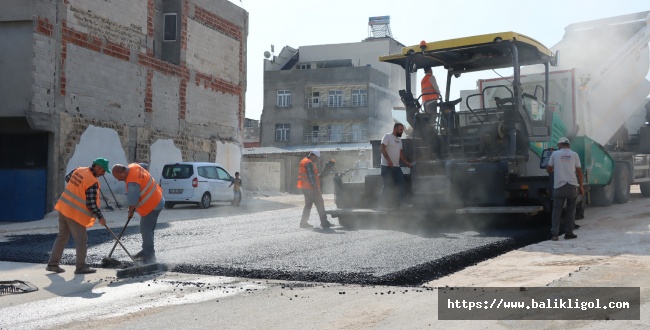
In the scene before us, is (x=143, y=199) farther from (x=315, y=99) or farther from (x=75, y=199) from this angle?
(x=315, y=99)

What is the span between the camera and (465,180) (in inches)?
404

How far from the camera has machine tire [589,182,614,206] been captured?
14148 millimetres

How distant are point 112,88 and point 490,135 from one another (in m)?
13.6

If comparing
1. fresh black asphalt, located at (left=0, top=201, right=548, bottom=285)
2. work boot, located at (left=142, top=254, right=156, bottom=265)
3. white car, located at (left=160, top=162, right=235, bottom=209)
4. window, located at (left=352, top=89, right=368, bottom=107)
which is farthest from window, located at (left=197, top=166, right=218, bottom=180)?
window, located at (left=352, top=89, right=368, bottom=107)

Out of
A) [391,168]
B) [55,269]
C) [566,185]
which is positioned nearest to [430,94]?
[391,168]

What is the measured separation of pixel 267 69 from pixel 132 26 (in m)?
31.0

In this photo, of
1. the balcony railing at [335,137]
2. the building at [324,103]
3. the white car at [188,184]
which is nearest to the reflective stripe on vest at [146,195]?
the white car at [188,184]

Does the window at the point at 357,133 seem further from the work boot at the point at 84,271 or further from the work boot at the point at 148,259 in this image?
the work boot at the point at 84,271

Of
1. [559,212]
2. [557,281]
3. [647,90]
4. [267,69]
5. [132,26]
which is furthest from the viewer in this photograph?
[267,69]

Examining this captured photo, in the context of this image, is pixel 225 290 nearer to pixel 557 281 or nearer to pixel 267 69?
pixel 557 281

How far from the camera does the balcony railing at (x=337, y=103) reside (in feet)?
159

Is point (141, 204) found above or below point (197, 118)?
below

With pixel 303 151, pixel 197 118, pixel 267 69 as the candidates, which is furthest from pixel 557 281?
pixel 267 69

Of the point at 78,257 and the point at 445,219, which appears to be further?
the point at 445,219
